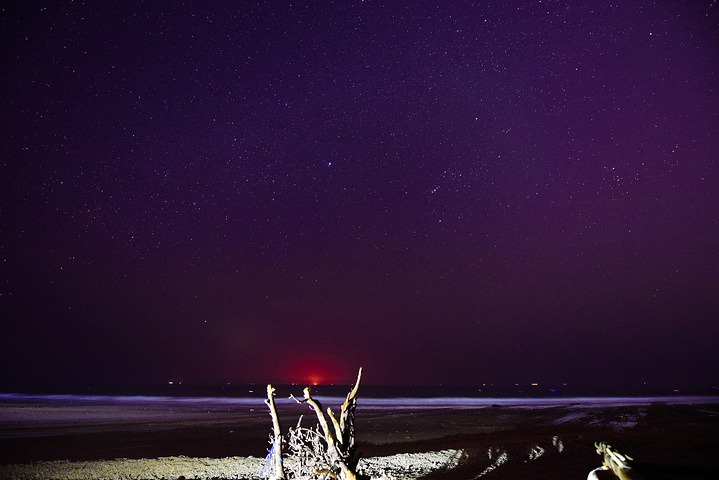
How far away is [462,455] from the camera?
15367 mm

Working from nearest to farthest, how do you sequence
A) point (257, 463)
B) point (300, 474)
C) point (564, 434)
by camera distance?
point (300, 474)
point (257, 463)
point (564, 434)

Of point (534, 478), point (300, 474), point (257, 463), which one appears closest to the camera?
point (300, 474)

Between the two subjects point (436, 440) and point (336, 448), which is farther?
point (436, 440)

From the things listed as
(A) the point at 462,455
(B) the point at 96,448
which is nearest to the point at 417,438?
(A) the point at 462,455

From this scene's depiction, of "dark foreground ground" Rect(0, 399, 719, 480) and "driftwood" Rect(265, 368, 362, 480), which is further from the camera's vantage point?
"dark foreground ground" Rect(0, 399, 719, 480)

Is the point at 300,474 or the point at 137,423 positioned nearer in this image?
the point at 300,474

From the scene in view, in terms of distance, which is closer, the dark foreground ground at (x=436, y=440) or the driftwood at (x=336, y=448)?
the driftwood at (x=336, y=448)

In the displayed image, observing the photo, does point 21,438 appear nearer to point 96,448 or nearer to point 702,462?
point 96,448

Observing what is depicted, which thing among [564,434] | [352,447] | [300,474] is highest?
[352,447]

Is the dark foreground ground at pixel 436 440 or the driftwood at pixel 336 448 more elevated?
the driftwood at pixel 336 448

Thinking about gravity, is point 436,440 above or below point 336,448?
below

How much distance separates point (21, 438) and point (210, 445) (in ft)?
31.8

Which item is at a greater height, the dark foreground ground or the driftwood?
the driftwood

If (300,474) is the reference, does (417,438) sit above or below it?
below
